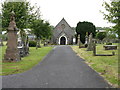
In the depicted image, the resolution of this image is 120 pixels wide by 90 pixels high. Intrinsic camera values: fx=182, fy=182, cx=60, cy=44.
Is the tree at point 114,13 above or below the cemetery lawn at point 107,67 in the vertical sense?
above

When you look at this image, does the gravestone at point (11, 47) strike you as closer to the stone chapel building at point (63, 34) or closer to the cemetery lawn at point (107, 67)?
the cemetery lawn at point (107, 67)

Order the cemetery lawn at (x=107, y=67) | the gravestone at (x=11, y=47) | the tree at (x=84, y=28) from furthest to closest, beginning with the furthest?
the tree at (x=84, y=28), the gravestone at (x=11, y=47), the cemetery lawn at (x=107, y=67)

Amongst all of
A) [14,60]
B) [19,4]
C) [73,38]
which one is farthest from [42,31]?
[73,38]

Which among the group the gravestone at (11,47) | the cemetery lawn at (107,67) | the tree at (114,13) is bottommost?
the cemetery lawn at (107,67)

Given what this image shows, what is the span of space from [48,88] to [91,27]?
176ft

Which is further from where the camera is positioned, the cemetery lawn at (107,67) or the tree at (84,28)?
the tree at (84,28)

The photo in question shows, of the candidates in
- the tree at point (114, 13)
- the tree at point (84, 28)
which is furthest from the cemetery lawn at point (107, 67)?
the tree at point (84, 28)

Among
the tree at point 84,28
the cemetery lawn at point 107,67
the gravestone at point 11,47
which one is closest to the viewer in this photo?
the cemetery lawn at point 107,67

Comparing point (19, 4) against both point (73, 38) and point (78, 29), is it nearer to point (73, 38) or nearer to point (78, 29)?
point (78, 29)

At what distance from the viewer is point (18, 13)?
23.7 m

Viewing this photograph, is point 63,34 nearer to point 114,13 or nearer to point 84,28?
point 84,28

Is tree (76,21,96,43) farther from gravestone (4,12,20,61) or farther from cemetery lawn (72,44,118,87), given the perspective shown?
gravestone (4,12,20,61)

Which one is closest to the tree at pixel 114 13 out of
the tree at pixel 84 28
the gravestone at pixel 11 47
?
the gravestone at pixel 11 47

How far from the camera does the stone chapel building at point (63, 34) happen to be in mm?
63787
